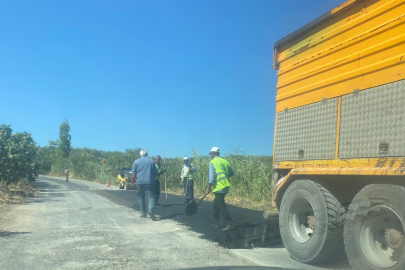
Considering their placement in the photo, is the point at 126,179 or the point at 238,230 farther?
the point at 126,179

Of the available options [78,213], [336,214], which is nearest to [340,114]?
[336,214]

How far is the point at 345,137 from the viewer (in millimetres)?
5152

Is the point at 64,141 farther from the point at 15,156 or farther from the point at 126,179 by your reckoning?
the point at 15,156

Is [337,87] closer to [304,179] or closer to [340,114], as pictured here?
[340,114]

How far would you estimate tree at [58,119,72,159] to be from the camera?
6894cm

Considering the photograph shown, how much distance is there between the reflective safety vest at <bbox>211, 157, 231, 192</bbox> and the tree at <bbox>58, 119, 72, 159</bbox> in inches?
2516

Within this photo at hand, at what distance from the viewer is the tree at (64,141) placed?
68938 mm

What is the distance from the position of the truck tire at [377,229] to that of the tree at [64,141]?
225ft

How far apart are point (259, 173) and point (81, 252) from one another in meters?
11.1

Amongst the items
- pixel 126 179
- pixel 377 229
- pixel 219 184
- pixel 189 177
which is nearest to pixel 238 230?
pixel 219 184

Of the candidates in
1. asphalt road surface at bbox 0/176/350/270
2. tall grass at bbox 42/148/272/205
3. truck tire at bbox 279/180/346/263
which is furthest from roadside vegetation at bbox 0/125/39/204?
truck tire at bbox 279/180/346/263

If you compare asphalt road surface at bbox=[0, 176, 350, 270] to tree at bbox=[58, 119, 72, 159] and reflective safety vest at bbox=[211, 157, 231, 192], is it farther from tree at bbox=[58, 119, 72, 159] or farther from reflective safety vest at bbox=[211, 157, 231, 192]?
tree at bbox=[58, 119, 72, 159]

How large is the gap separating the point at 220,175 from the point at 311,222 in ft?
11.2

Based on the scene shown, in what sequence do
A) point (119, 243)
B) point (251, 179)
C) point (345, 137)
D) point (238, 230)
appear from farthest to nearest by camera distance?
point (251, 179), point (238, 230), point (119, 243), point (345, 137)
